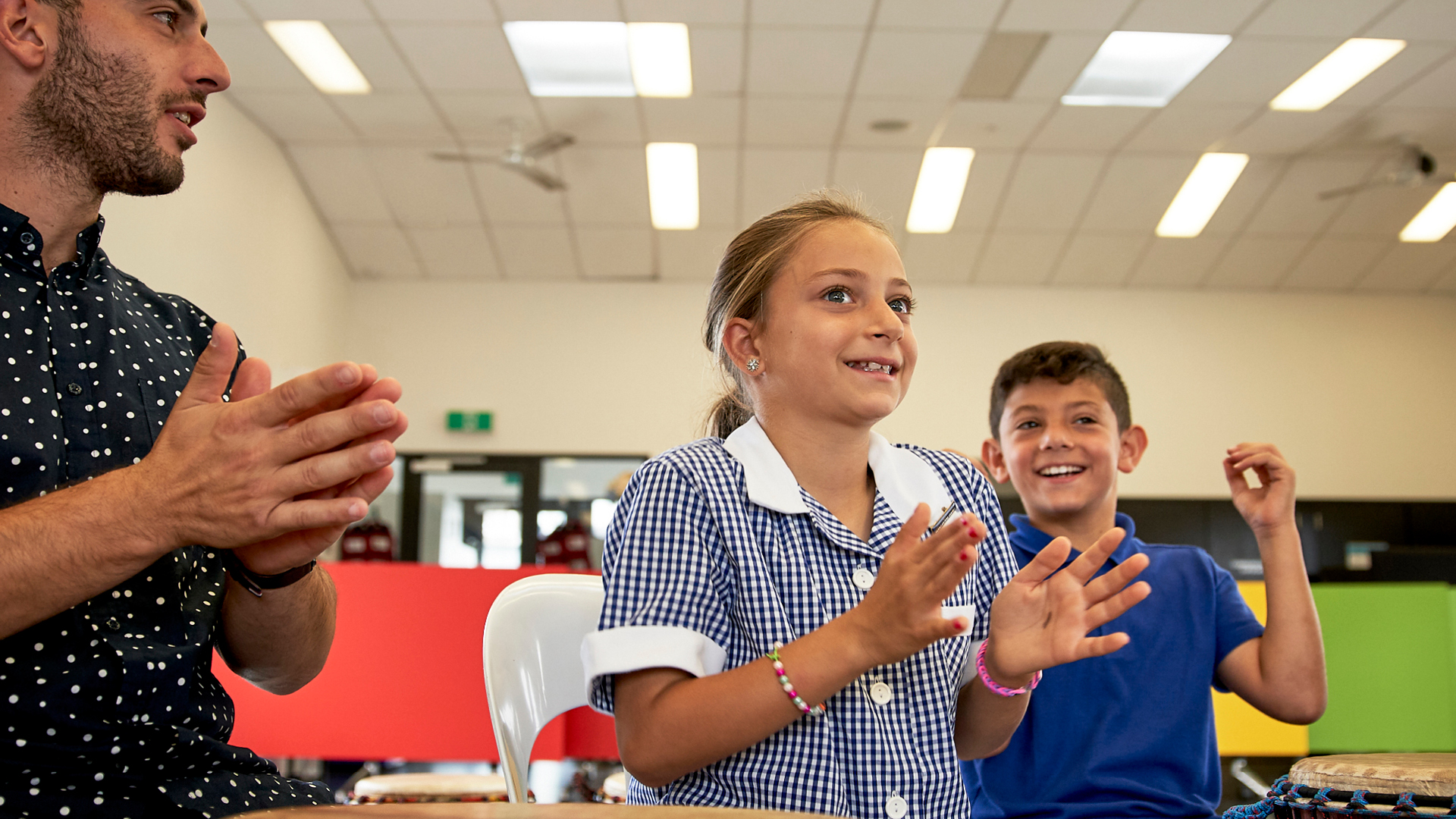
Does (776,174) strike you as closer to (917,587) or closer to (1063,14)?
(1063,14)


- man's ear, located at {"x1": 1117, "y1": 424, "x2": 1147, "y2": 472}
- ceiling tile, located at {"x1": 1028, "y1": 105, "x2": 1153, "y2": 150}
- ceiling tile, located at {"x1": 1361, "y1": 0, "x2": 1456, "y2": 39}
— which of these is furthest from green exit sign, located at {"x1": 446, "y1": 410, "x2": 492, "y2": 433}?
man's ear, located at {"x1": 1117, "y1": 424, "x2": 1147, "y2": 472}

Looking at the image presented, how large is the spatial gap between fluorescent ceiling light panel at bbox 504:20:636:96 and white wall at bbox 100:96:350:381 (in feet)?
6.60

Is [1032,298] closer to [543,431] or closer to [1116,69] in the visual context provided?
[1116,69]

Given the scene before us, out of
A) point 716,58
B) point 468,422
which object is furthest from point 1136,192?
point 468,422

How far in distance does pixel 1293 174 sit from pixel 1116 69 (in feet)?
6.89

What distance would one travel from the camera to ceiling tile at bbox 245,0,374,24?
19.1 ft

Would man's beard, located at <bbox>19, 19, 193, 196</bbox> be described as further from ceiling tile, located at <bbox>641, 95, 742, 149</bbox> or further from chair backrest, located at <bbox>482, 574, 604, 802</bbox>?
ceiling tile, located at <bbox>641, 95, 742, 149</bbox>

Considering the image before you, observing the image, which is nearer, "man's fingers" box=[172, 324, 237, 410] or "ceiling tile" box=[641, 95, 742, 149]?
"man's fingers" box=[172, 324, 237, 410]

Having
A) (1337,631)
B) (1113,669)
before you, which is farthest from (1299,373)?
(1113,669)

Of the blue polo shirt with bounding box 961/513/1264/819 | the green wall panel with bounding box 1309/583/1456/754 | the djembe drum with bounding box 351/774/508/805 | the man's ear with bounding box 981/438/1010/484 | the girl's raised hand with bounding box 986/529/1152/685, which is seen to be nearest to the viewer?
the girl's raised hand with bounding box 986/529/1152/685

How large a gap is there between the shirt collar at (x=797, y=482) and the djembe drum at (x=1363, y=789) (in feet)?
2.04

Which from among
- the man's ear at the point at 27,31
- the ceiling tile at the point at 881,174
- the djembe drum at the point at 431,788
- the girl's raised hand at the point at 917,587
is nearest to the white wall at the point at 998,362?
the ceiling tile at the point at 881,174

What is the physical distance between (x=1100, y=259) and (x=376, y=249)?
20.4ft

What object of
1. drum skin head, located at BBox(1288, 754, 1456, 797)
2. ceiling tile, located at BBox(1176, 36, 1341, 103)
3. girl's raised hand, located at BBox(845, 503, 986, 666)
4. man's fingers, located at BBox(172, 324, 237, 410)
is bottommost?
drum skin head, located at BBox(1288, 754, 1456, 797)
